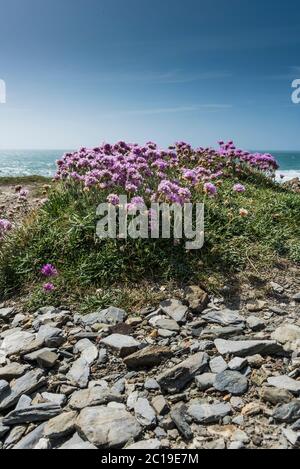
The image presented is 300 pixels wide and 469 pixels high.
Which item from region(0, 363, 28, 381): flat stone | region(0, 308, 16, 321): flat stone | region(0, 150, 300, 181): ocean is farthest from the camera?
region(0, 150, 300, 181): ocean

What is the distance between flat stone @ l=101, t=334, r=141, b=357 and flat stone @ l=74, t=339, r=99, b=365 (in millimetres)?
141

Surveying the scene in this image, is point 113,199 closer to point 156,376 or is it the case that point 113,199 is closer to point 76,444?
point 156,376

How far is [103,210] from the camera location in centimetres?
642

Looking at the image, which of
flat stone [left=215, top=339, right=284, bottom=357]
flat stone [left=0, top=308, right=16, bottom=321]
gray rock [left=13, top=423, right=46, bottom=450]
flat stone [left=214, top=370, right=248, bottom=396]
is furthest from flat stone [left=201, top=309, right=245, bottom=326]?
flat stone [left=0, top=308, right=16, bottom=321]

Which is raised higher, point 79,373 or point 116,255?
point 116,255

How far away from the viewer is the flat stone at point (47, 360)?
3680mm

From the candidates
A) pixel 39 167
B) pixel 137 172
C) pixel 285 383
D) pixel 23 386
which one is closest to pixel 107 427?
pixel 23 386

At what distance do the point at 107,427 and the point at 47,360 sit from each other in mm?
1195

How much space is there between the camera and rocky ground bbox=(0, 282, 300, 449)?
2.72 meters

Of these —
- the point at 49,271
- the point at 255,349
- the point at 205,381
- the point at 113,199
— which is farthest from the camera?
the point at 113,199

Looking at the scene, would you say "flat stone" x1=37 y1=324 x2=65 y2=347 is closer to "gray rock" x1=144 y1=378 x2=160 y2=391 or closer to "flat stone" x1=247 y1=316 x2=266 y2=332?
"gray rock" x1=144 y1=378 x2=160 y2=391

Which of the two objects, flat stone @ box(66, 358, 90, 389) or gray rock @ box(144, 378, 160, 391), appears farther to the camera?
flat stone @ box(66, 358, 90, 389)

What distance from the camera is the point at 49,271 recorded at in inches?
213
